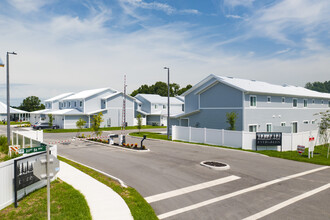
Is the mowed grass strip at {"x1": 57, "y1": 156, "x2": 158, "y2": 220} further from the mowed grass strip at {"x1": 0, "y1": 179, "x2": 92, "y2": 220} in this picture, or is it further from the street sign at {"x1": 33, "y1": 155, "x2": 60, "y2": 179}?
the street sign at {"x1": 33, "y1": 155, "x2": 60, "y2": 179}

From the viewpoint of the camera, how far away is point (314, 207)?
30.2 ft

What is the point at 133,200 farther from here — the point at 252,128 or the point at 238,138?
the point at 252,128

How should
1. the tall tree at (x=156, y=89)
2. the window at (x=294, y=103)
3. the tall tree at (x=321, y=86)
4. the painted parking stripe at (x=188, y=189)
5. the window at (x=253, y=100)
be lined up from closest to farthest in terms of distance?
1. the painted parking stripe at (x=188, y=189)
2. the window at (x=253, y=100)
3. the window at (x=294, y=103)
4. the tall tree at (x=156, y=89)
5. the tall tree at (x=321, y=86)

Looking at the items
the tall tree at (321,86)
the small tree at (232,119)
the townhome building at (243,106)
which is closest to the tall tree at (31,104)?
the townhome building at (243,106)

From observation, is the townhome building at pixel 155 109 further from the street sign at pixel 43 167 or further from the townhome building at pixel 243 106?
the street sign at pixel 43 167

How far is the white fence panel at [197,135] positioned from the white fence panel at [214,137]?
0.67m

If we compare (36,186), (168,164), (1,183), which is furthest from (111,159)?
(1,183)

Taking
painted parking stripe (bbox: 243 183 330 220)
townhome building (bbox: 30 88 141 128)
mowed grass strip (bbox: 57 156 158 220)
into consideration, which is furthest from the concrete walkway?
townhome building (bbox: 30 88 141 128)

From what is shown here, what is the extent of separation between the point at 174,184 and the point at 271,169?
6.96 m

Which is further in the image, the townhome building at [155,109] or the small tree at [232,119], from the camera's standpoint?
the townhome building at [155,109]

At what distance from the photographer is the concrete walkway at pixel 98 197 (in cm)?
820

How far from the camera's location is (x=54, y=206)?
8.74 metres

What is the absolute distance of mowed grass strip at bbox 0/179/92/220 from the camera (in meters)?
8.05

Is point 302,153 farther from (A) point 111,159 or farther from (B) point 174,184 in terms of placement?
(A) point 111,159
